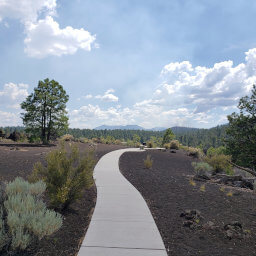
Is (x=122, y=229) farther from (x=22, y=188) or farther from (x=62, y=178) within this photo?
(x=22, y=188)

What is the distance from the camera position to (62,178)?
19.6 feet

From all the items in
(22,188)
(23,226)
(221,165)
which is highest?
(22,188)

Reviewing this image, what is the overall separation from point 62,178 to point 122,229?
6.89 feet

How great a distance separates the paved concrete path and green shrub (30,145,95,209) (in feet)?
2.48

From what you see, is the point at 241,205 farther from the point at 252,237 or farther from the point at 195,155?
the point at 195,155

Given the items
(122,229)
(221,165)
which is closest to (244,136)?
(221,165)

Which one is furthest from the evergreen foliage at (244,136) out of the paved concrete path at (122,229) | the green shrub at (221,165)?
the paved concrete path at (122,229)

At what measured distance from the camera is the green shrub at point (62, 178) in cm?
567

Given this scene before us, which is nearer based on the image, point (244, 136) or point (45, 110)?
point (244, 136)

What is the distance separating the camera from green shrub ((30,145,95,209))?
5.67 meters

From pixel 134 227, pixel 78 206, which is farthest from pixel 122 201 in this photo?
pixel 134 227

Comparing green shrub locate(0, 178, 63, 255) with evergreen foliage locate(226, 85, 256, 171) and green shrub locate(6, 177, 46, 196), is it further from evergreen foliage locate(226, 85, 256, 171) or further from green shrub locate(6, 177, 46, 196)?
evergreen foliage locate(226, 85, 256, 171)

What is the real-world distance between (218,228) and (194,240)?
847 millimetres

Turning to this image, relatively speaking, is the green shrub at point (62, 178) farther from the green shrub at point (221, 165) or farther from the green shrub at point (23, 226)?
the green shrub at point (221, 165)
